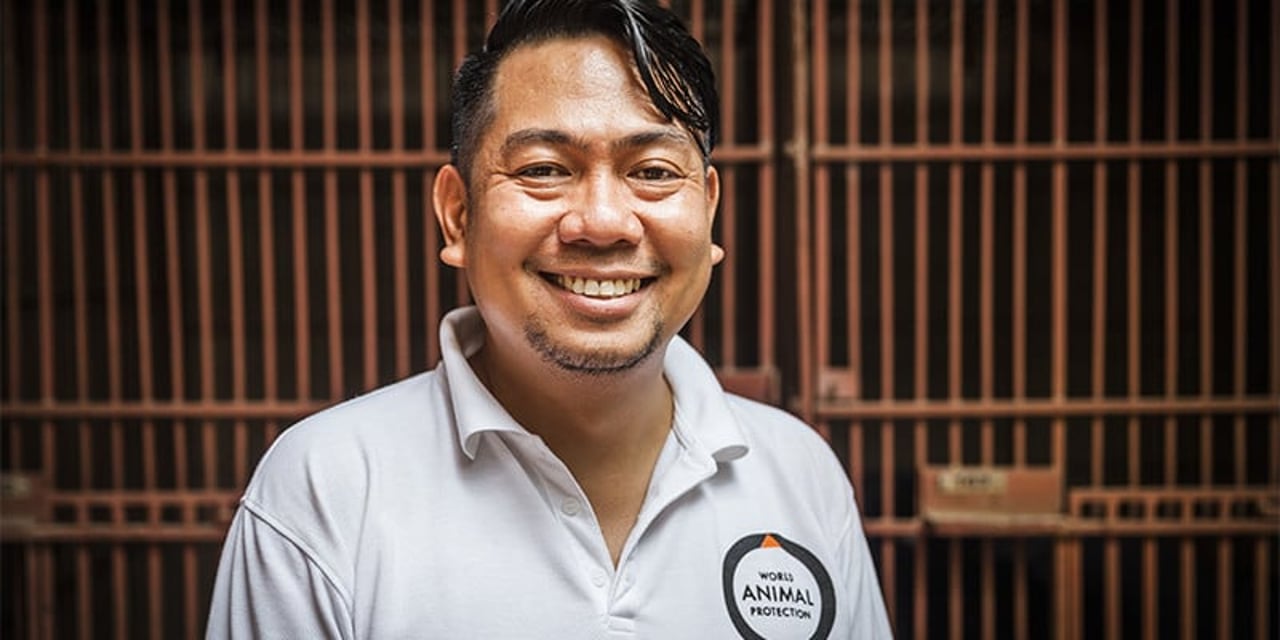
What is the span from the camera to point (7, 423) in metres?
1.99

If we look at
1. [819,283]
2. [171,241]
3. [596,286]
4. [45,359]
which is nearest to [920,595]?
[819,283]

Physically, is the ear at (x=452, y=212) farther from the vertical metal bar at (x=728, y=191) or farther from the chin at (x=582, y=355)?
the vertical metal bar at (x=728, y=191)

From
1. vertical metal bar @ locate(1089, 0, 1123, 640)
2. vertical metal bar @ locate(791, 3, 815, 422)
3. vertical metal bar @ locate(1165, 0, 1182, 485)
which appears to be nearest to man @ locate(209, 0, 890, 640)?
vertical metal bar @ locate(791, 3, 815, 422)

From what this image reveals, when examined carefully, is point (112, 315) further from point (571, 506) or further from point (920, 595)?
point (920, 595)

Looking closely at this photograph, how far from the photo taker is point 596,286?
1.16m

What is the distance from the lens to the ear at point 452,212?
126 cm

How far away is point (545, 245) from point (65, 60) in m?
1.35

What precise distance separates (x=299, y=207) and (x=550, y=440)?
3.00 feet

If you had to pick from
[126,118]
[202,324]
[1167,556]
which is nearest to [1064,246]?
[1167,556]

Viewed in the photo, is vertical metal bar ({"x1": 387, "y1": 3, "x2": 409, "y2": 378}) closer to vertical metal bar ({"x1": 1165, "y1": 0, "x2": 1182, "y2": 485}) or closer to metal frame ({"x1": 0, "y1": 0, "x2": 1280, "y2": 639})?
metal frame ({"x1": 0, "y1": 0, "x2": 1280, "y2": 639})

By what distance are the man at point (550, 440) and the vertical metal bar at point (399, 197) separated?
0.70m

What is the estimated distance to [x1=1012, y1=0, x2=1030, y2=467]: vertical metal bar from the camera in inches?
76.4

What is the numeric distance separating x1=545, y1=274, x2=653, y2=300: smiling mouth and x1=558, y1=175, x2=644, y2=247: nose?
40 millimetres

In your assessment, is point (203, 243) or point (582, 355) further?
point (203, 243)
